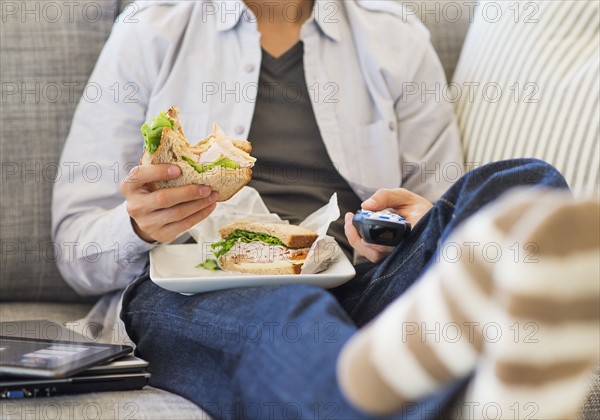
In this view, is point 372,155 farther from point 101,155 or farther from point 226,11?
point 101,155

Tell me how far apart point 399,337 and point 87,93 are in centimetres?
96

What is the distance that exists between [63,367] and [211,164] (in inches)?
14.9

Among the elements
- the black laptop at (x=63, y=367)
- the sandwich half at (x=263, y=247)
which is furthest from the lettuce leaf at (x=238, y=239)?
the black laptop at (x=63, y=367)

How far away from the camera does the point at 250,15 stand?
5.44 feet

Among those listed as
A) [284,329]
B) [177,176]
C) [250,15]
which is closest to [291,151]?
[250,15]

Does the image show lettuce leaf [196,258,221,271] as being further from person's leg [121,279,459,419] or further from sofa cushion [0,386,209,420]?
sofa cushion [0,386,209,420]

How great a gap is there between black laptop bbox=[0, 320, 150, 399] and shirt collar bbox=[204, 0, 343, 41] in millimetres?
680

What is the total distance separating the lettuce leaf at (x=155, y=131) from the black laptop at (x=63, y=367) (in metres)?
0.30

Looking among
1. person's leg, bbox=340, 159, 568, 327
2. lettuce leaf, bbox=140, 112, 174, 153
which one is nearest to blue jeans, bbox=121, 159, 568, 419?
person's leg, bbox=340, 159, 568, 327

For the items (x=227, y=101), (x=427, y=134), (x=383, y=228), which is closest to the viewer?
(x=383, y=228)

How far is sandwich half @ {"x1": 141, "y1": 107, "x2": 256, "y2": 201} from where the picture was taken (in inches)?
51.3

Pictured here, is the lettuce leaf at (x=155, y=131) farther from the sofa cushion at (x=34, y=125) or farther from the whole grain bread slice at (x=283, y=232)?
the sofa cushion at (x=34, y=125)

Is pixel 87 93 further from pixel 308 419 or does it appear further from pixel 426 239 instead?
pixel 308 419

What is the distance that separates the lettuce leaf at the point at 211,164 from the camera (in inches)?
51.8
